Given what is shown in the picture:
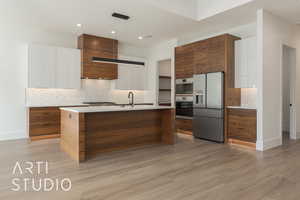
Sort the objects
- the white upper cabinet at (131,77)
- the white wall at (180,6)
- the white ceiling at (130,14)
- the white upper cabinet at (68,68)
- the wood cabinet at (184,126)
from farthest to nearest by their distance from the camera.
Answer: the white upper cabinet at (131,77) → the wood cabinet at (184,126) → the white upper cabinet at (68,68) → the white wall at (180,6) → the white ceiling at (130,14)

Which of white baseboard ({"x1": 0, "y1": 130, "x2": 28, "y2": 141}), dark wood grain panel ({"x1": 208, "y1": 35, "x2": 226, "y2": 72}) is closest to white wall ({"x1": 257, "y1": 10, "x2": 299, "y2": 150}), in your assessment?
dark wood grain panel ({"x1": 208, "y1": 35, "x2": 226, "y2": 72})

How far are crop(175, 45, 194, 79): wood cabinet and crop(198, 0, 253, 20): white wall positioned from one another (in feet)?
3.61

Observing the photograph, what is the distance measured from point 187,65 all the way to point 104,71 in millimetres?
2562

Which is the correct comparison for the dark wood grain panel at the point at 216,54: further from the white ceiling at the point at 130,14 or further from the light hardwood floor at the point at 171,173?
the light hardwood floor at the point at 171,173

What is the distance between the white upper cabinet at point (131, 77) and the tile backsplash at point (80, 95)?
38 cm

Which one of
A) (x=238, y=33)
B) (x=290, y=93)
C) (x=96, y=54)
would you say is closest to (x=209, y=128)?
(x=290, y=93)

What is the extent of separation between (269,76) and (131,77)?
4.16m

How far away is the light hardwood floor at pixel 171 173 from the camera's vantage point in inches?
88.6

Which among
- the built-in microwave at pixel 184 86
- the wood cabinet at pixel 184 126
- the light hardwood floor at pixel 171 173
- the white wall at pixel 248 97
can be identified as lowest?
the light hardwood floor at pixel 171 173

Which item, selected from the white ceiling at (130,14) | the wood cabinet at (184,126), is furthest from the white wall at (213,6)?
the wood cabinet at (184,126)

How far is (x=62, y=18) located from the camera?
15.2 ft

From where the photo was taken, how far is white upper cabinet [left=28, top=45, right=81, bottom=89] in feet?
16.7

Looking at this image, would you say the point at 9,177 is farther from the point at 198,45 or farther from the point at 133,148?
the point at 198,45

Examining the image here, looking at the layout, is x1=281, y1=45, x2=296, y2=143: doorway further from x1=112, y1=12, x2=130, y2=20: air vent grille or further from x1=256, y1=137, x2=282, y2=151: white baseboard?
x1=112, y1=12, x2=130, y2=20: air vent grille
